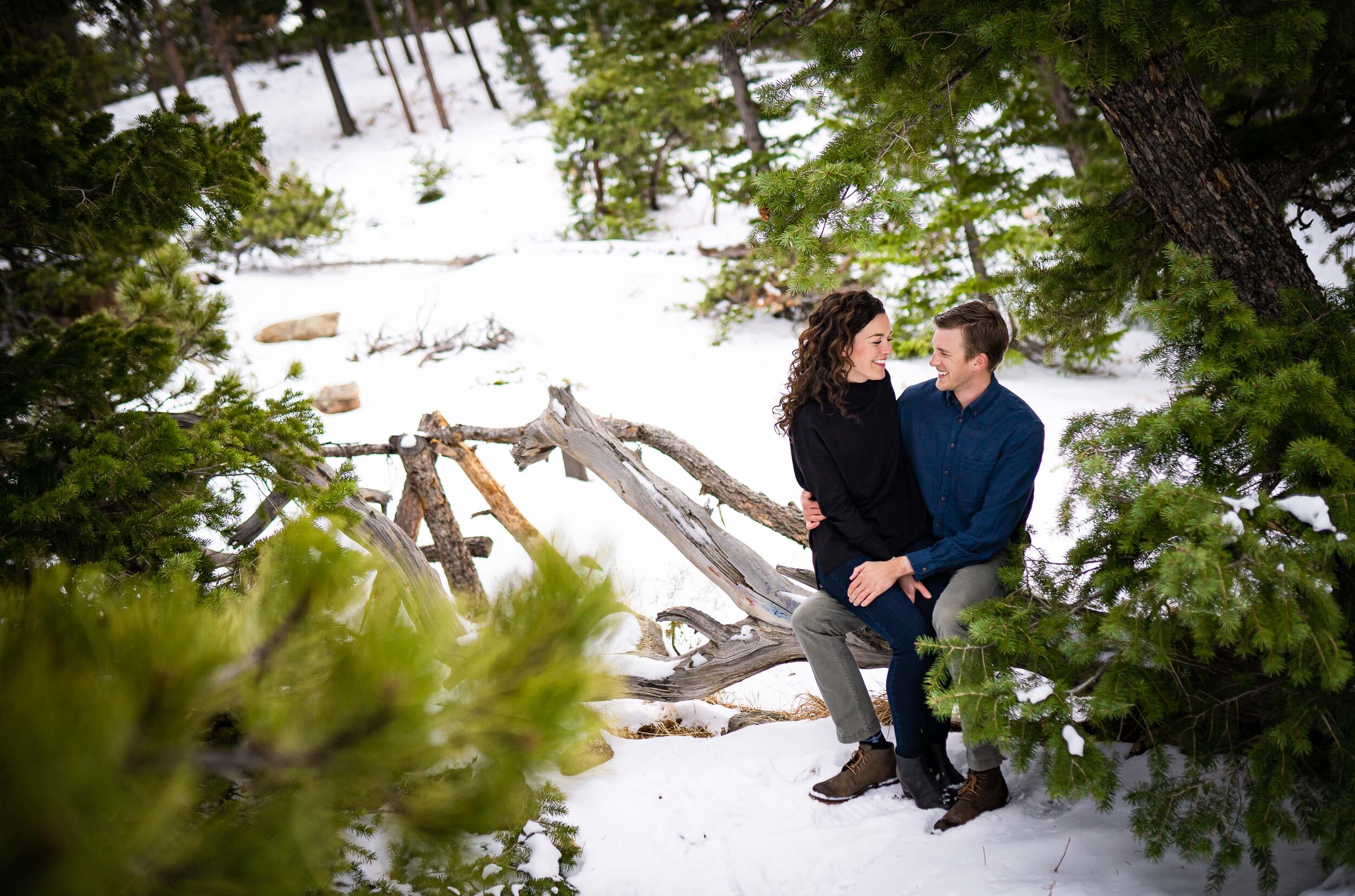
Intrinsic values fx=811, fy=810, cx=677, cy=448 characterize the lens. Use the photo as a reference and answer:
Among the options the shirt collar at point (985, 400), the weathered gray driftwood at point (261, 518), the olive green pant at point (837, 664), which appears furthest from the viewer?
the weathered gray driftwood at point (261, 518)

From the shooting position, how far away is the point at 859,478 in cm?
319

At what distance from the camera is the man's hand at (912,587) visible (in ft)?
10.1

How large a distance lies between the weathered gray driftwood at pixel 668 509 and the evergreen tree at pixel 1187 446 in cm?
138

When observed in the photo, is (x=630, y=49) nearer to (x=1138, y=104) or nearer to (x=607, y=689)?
(x=1138, y=104)

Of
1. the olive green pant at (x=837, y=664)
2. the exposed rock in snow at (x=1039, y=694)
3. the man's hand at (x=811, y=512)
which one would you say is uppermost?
the man's hand at (x=811, y=512)

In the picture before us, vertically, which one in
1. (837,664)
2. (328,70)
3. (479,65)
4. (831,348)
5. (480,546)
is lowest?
(837,664)

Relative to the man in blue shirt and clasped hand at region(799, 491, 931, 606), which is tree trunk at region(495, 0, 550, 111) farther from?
clasped hand at region(799, 491, 931, 606)

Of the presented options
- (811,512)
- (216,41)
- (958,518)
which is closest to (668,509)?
(811,512)

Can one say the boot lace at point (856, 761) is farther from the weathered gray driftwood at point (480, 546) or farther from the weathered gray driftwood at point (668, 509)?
the weathered gray driftwood at point (480, 546)

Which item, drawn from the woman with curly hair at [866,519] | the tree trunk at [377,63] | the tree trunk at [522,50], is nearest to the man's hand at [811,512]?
the woman with curly hair at [866,519]

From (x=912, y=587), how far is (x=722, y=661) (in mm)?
1287

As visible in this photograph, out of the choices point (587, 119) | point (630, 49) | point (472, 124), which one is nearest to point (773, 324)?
point (630, 49)

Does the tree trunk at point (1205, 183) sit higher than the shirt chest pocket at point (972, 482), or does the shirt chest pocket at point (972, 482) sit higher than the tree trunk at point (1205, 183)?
the tree trunk at point (1205, 183)

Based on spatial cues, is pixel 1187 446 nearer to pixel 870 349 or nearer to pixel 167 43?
pixel 870 349
